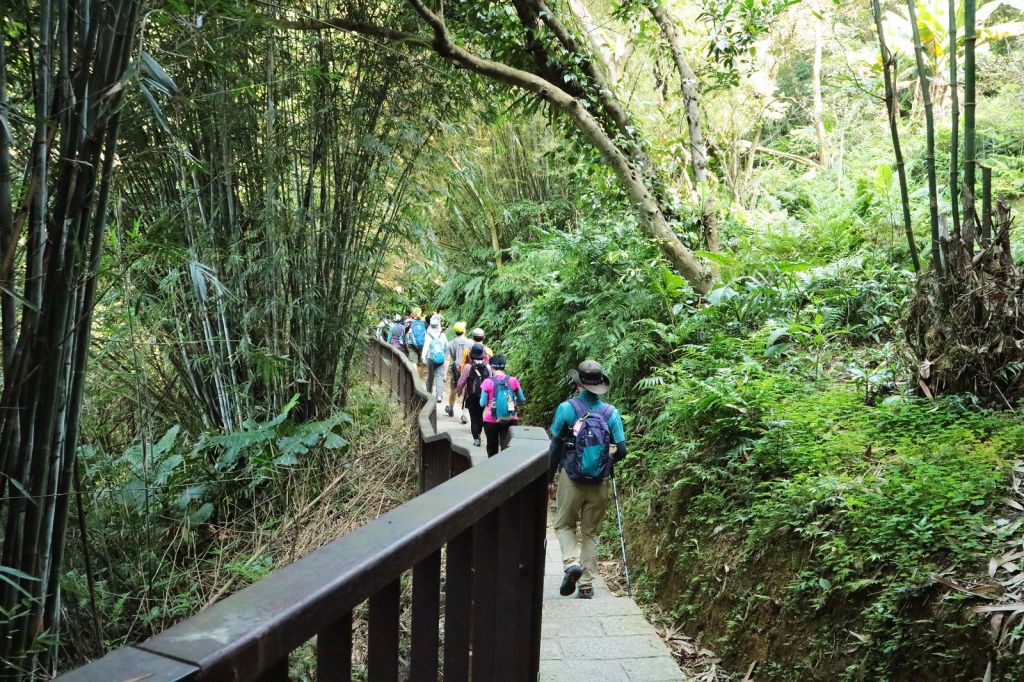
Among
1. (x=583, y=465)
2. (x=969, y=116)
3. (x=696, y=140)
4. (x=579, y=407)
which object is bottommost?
(x=583, y=465)

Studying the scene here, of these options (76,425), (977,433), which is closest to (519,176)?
(977,433)

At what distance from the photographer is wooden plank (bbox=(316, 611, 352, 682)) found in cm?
99

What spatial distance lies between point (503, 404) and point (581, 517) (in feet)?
6.87

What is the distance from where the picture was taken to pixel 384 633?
1108mm

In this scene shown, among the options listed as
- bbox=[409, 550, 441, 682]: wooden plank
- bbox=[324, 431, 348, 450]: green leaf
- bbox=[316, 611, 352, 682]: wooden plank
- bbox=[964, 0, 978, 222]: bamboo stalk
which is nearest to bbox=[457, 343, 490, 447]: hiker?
bbox=[324, 431, 348, 450]: green leaf

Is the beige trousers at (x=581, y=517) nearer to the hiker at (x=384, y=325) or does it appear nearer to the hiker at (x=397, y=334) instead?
the hiker at (x=384, y=325)

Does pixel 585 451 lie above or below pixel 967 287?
below

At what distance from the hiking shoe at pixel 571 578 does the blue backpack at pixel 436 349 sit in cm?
598

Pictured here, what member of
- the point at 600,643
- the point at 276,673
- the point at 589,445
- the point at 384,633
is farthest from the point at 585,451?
the point at 276,673

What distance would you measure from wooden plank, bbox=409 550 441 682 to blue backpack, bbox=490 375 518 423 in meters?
5.88

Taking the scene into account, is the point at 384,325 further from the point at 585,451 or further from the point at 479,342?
the point at 585,451

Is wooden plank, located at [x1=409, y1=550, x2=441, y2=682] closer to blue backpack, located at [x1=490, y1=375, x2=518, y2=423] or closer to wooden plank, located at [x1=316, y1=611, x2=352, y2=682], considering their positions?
wooden plank, located at [x1=316, y1=611, x2=352, y2=682]

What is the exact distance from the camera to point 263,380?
19.3 ft

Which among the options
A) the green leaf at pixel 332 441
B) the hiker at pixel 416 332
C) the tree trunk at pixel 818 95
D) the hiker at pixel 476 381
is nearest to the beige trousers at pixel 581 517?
the green leaf at pixel 332 441
